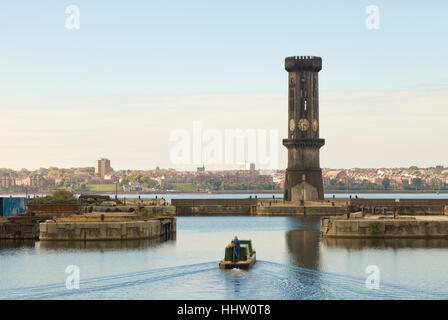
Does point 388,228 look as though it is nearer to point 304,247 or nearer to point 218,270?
point 304,247

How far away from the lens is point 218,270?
61.4 meters

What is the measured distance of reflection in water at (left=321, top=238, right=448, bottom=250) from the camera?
78438mm

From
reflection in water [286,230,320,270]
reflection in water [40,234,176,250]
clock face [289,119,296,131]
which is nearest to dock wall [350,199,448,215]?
clock face [289,119,296,131]

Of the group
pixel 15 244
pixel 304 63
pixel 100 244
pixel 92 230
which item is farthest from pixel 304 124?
pixel 15 244

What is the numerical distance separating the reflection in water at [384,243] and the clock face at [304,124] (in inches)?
2263

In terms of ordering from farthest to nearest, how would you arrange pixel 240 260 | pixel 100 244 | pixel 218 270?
1. pixel 100 244
2. pixel 240 260
3. pixel 218 270

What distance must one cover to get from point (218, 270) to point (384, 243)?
25.0m

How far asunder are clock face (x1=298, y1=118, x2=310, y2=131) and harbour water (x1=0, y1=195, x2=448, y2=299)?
5089cm

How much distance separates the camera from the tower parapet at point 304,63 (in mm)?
140875

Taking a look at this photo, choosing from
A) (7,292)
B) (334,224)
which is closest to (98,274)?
(7,292)

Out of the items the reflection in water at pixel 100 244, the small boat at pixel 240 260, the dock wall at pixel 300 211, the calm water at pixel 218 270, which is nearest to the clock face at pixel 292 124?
the dock wall at pixel 300 211
